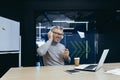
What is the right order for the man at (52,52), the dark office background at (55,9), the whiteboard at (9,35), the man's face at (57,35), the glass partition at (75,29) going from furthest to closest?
the glass partition at (75,29) → the dark office background at (55,9) → the whiteboard at (9,35) → the man's face at (57,35) → the man at (52,52)

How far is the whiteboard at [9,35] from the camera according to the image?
12.0 ft

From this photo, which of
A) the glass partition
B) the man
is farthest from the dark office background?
the man

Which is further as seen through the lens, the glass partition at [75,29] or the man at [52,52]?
the glass partition at [75,29]

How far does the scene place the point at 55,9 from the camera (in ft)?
15.9

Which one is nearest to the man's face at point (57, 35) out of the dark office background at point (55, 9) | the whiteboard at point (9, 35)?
the whiteboard at point (9, 35)

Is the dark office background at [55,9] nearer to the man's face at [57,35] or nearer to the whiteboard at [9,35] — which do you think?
the whiteboard at [9,35]

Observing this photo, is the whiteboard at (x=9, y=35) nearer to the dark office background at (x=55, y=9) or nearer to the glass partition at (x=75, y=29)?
the dark office background at (x=55, y=9)

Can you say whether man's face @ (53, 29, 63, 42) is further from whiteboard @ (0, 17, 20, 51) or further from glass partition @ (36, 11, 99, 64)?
glass partition @ (36, 11, 99, 64)

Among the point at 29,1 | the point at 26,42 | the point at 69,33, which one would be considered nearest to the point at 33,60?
the point at 26,42

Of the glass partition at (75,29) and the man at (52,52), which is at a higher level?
the glass partition at (75,29)

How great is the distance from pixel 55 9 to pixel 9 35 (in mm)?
1373

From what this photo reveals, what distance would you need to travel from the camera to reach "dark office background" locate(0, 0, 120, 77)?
4.71 metres

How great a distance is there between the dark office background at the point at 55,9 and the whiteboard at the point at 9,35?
0.39 metres

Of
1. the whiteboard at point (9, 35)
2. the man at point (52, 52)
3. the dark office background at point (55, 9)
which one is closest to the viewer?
the man at point (52, 52)
